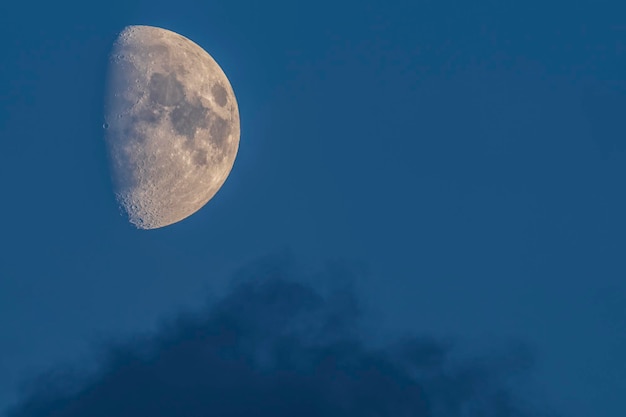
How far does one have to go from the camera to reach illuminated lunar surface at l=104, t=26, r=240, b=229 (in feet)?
128

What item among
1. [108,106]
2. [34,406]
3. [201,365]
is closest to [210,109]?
[108,106]

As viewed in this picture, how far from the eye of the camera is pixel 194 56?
4184cm

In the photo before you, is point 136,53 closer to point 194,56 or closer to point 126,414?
point 194,56

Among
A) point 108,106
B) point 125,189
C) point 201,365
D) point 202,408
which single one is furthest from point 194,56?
point 202,408

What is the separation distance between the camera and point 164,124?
39.5m

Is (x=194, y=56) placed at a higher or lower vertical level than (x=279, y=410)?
higher

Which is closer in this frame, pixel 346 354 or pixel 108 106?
pixel 108 106

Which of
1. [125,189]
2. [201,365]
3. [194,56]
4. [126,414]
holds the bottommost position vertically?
[126,414]

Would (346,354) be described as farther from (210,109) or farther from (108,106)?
(108,106)

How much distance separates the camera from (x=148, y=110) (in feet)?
128

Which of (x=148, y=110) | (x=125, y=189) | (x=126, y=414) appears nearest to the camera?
(x=148, y=110)

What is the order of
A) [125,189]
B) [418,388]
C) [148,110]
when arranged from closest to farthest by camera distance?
[148,110] < [125,189] < [418,388]

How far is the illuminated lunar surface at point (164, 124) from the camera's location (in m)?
39.1

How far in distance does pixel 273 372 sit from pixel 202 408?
6116mm
